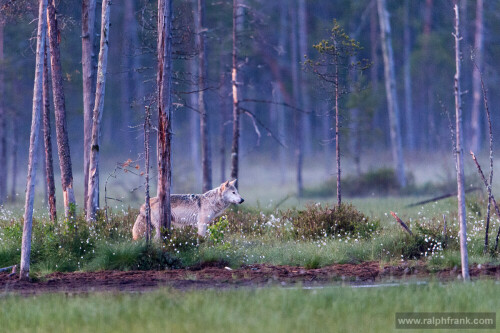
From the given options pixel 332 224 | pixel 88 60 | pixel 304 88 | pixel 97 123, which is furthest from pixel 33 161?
pixel 304 88

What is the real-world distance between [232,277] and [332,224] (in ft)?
19.6

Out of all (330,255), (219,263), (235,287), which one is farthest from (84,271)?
(330,255)

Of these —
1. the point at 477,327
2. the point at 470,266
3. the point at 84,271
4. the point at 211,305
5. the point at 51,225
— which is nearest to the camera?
the point at 477,327

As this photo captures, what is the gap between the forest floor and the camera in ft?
40.0

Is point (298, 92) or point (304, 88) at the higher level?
point (304, 88)

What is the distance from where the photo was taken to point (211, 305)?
9781 millimetres

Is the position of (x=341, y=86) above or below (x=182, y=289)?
above

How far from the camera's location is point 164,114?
659 inches

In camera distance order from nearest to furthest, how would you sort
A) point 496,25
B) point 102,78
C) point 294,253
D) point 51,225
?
1. point 294,253
2. point 51,225
3. point 102,78
4. point 496,25

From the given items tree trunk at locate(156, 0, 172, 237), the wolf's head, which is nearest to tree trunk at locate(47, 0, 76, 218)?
tree trunk at locate(156, 0, 172, 237)

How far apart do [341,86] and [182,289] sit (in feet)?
35.0

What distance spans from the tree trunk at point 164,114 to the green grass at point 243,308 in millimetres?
5837

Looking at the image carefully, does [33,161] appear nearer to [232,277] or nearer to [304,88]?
[232,277]

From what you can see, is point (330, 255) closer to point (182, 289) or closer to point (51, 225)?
point (182, 289)
